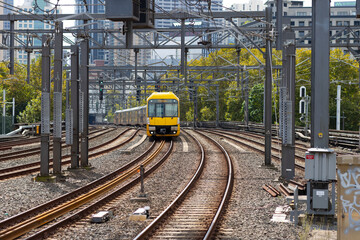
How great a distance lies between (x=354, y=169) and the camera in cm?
873

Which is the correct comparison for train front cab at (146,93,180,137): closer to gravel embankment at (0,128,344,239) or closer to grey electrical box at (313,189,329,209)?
gravel embankment at (0,128,344,239)

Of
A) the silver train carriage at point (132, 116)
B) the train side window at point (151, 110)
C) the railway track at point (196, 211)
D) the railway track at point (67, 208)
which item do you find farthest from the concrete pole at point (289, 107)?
the silver train carriage at point (132, 116)

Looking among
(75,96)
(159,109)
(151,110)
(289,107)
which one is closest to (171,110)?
(159,109)

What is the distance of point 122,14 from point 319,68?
177 inches

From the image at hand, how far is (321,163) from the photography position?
10.9 m

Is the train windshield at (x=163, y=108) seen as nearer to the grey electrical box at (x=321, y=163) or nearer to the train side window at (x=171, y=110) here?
the train side window at (x=171, y=110)

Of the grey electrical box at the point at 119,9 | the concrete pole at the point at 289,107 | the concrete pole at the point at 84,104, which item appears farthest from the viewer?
the concrete pole at the point at 84,104

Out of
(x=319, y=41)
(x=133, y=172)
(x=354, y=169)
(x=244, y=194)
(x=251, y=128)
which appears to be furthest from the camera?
(x=251, y=128)

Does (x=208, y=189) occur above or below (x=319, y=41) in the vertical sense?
below

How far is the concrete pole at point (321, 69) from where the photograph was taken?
10.9m

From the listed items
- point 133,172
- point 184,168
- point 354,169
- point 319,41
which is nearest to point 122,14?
point 319,41

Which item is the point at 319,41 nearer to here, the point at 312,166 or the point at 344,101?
the point at 312,166

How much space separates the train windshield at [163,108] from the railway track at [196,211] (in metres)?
18.3

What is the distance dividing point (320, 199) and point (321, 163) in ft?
2.28
